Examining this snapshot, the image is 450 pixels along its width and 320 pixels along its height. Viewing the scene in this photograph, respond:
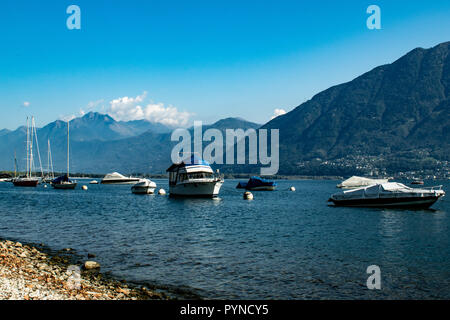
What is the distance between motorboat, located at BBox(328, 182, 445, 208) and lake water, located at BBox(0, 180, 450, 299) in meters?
8.79

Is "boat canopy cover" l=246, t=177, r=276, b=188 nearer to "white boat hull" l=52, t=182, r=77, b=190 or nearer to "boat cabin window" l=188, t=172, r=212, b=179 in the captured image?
"white boat hull" l=52, t=182, r=77, b=190

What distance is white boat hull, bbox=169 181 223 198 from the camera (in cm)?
7441

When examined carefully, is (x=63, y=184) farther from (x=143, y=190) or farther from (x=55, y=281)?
(x=55, y=281)

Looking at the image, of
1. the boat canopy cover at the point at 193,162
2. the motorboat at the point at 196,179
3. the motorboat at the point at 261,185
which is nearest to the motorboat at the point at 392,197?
the motorboat at the point at 196,179

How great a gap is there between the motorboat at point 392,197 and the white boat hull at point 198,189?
25.3 metres

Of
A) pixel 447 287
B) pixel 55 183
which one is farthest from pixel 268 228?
pixel 55 183

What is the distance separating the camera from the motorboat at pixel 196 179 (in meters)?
73.8

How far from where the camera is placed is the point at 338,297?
1733 cm

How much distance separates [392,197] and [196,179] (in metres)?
35.8

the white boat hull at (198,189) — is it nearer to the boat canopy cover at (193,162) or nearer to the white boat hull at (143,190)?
the boat canopy cover at (193,162)

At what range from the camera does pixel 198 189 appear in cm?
7556

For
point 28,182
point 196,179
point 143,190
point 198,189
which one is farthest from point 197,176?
point 28,182

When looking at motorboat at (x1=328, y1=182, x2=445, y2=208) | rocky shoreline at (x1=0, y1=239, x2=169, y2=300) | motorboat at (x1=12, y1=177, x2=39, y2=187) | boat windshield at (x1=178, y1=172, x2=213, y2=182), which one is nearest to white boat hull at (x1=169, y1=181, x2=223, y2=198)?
boat windshield at (x1=178, y1=172, x2=213, y2=182)
